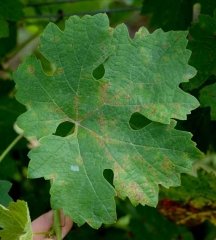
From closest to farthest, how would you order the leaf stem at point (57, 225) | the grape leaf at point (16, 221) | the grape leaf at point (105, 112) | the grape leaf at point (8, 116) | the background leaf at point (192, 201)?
the grape leaf at point (16, 221) → the grape leaf at point (105, 112) → the leaf stem at point (57, 225) → the background leaf at point (192, 201) → the grape leaf at point (8, 116)

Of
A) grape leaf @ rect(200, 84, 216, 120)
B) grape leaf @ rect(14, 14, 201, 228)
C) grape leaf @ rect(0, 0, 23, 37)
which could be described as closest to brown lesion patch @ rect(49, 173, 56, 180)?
grape leaf @ rect(14, 14, 201, 228)

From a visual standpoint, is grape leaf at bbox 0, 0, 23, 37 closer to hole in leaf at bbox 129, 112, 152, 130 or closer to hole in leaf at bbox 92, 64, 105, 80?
hole in leaf at bbox 92, 64, 105, 80

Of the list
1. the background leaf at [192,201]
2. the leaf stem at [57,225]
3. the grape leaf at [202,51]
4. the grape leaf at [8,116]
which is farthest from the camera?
the grape leaf at [8,116]

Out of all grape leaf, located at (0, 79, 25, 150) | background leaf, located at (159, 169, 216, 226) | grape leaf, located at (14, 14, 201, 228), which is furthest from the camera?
grape leaf, located at (0, 79, 25, 150)

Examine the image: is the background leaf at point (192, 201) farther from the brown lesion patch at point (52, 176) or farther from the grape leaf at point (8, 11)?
the grape leaf at point (8, 11)

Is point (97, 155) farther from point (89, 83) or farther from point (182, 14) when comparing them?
point (182, 14)

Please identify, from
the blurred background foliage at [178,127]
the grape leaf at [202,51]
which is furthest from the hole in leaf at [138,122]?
the grape leaf at [202,51]


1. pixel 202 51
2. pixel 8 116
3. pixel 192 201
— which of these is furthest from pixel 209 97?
pixel 8 116

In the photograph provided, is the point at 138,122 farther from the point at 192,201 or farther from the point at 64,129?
the point at 192,201
